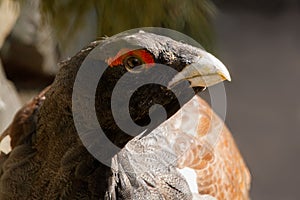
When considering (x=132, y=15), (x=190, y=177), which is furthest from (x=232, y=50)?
(x=190, y=177)

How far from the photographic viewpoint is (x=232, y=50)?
12.6 ft

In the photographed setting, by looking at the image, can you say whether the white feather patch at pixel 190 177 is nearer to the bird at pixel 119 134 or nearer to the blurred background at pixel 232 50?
the bird at pixel 119 134

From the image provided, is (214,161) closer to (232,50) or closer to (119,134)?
(119,134)

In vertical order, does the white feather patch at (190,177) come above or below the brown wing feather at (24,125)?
below

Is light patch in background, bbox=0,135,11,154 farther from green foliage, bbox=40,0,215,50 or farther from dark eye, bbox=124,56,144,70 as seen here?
dark eye, bbox=124,56,144,70

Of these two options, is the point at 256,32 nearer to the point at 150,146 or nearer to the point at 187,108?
the point at 187,108

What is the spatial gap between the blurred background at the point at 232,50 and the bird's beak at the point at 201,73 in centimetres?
54

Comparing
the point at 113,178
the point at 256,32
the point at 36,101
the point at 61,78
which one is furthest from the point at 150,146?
the point at 256,32

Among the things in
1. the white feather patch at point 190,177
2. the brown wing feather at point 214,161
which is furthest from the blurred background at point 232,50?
the white feather patch at point 190,177

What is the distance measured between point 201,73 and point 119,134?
0.66 feet

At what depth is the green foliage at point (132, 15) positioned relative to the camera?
181 cm

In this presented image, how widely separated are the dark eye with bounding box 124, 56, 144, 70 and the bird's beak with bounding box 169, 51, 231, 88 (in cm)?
6

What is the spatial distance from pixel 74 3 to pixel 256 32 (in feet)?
7.28

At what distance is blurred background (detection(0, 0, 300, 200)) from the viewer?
1879 millimetres
